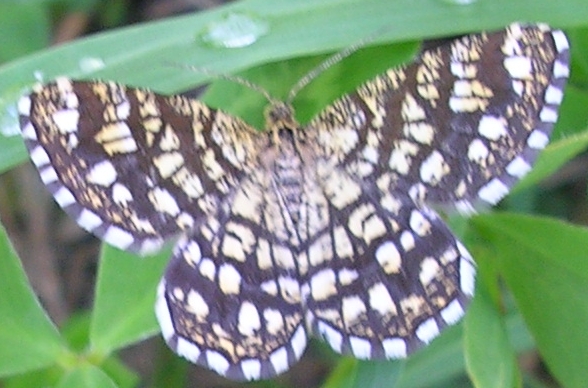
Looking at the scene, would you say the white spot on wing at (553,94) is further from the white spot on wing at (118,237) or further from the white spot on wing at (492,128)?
the white spot on wing at (118,237)

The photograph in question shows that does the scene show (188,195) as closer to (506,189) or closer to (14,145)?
(14,145)

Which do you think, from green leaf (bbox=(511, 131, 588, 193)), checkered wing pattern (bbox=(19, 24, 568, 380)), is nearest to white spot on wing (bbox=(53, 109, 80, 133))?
checkered wing pattern (bbox=(19, 24, 568, 380))

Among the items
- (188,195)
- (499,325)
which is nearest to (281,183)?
(188,195)

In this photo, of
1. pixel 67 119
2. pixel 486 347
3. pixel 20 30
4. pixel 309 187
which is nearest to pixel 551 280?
pixel 486 347

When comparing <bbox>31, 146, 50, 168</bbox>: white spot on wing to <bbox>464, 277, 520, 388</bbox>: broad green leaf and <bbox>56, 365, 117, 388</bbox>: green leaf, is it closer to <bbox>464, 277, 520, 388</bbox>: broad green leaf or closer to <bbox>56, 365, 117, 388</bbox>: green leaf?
<bbox>56, 365, 117, 388</bbox>: green leaf

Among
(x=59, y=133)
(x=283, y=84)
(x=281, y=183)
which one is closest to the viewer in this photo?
(x=59, y=133)

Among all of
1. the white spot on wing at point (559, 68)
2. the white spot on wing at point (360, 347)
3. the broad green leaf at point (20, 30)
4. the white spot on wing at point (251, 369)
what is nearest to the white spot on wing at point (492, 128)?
the white spot on wing at point (559, 68)
